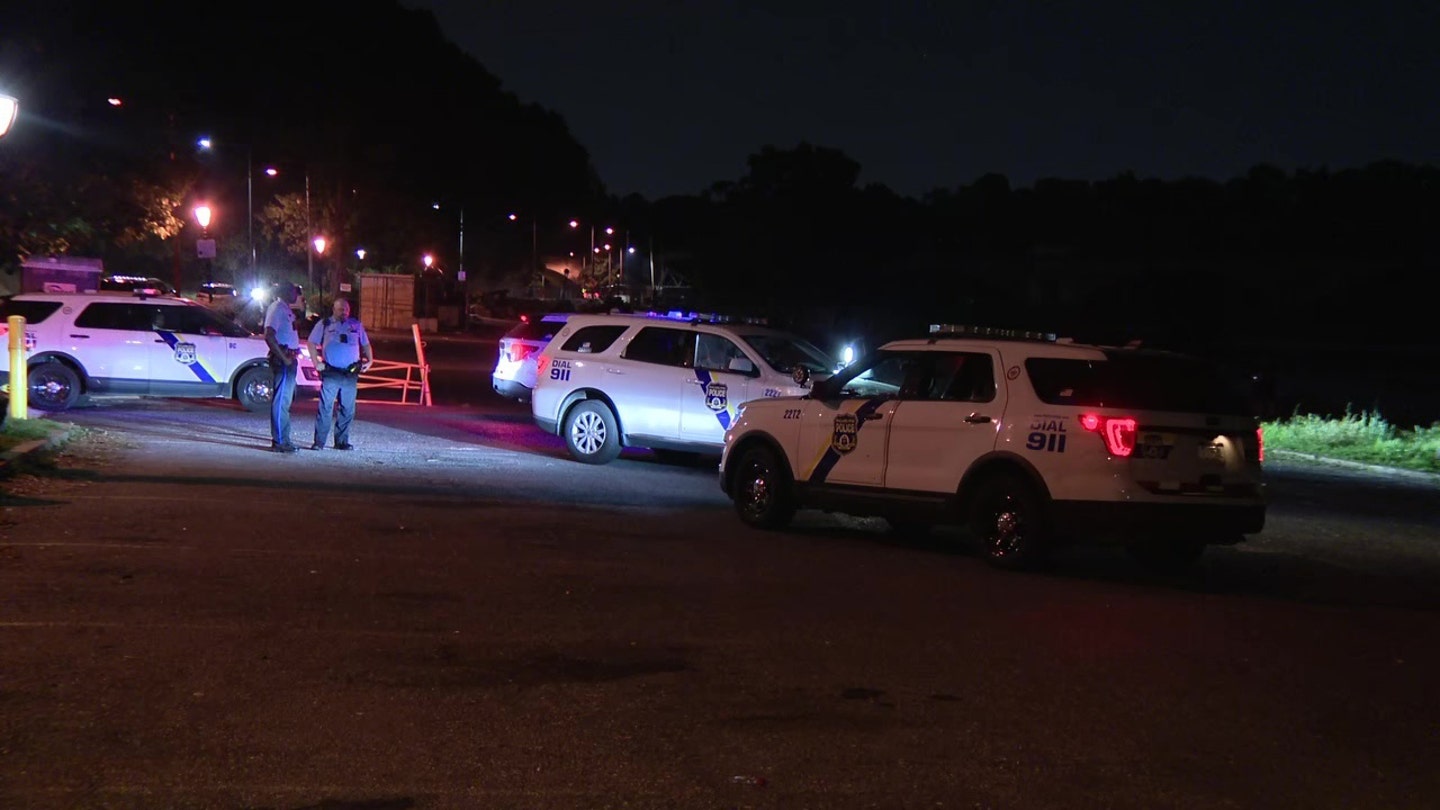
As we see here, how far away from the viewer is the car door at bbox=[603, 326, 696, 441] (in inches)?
629

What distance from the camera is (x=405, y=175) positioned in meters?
71.8

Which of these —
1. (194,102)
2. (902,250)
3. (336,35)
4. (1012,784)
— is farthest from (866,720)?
(336,35)

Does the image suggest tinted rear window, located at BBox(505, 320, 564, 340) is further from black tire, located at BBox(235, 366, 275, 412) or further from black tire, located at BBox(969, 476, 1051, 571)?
black tire, located at BBox(969, 476, 1051, 571)

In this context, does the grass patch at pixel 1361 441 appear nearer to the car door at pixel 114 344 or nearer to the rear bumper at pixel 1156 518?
the rear bumper at pixel 1156 518

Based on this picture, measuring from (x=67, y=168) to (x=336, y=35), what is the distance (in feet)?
145

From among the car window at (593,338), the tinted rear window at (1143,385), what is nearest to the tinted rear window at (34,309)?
the car window at (593,338)

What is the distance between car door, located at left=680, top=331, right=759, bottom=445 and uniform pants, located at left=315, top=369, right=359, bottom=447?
3.85 m

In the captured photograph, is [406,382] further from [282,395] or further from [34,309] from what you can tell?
[282,395]

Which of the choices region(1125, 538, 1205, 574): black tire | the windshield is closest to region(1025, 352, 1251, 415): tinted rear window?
region(1125, 538, 1205, 574): black tire

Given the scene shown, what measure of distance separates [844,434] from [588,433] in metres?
5.64

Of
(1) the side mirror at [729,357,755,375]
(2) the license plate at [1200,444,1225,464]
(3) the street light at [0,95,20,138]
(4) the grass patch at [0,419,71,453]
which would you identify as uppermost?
(3) the street light at [0,95,20,138]

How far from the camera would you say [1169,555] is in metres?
10.9

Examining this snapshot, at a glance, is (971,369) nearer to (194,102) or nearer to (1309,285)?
(194,102)

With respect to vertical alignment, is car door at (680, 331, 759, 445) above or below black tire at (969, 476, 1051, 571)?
above
